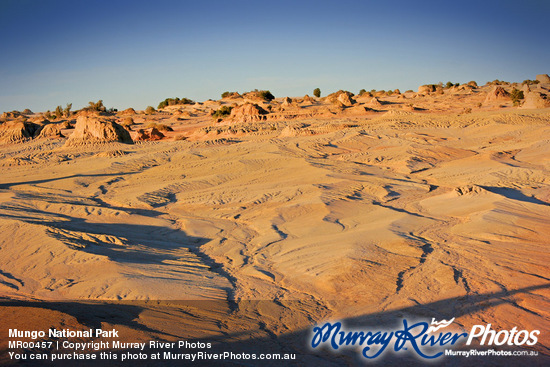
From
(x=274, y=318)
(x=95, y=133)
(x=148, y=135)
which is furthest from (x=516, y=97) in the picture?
(x=274, y=318)

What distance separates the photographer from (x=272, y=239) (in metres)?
7.20

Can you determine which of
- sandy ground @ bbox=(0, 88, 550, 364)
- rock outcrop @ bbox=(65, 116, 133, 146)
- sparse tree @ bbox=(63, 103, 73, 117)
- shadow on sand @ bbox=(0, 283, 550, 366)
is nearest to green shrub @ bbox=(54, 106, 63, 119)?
sparse tree @ bbox=(63, 103, 73, 117)

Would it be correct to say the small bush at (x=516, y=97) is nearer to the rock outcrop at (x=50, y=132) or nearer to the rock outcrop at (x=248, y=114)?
the rock outcrop at (x=248, y=114)

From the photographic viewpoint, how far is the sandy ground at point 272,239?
4.80 meters

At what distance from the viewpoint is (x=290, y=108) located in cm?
2791

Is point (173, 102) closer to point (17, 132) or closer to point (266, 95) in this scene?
point (266, 95)

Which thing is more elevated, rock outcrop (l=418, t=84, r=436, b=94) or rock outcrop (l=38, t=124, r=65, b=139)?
rock outcrop (l=418, t=84, r=436, b=94)

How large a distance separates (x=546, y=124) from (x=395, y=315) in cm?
1572

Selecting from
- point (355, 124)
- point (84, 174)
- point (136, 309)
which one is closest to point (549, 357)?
point (136, 309)

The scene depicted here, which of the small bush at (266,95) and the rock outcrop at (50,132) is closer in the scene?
the rock outcrop at (50,132)

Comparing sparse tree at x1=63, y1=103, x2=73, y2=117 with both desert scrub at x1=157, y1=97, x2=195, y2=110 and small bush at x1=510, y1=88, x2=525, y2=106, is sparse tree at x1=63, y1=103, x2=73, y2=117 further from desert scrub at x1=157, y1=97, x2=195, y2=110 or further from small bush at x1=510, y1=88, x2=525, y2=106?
small bush at x1=510, y1=88, x2=525, y2=106

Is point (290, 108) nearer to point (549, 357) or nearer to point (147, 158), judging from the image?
point (147, 158)

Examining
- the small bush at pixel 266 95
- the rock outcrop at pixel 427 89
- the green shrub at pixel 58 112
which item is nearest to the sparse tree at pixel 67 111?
the green shrub at pixel 58 112

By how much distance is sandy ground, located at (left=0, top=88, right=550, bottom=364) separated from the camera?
15.7 feet
